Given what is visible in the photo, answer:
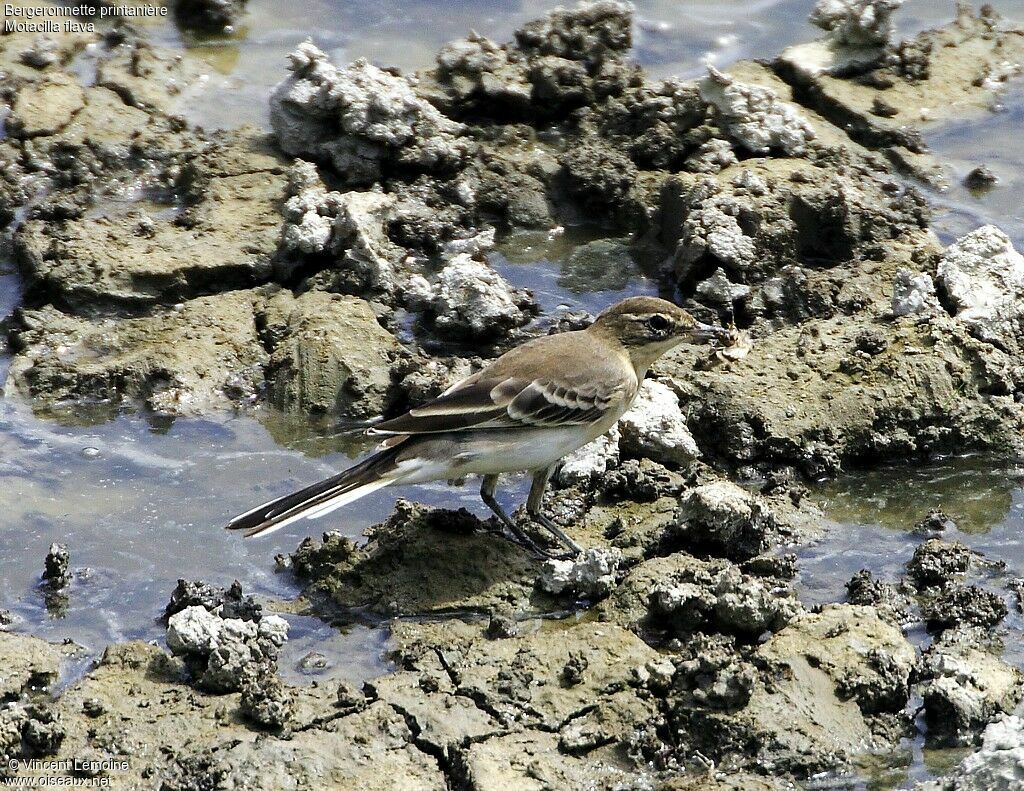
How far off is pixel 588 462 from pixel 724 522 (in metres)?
1.23

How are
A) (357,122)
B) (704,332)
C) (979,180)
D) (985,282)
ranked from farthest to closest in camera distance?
(979,180) < (357,122) < (985,282) < (704,332)

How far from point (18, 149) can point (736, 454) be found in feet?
20.2

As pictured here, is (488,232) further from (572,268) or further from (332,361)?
(332,361)

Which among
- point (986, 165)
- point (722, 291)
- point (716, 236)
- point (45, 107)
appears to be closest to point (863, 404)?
point (722, 291)

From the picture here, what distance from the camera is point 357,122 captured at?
1117cm

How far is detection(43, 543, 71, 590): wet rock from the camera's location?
7676mm

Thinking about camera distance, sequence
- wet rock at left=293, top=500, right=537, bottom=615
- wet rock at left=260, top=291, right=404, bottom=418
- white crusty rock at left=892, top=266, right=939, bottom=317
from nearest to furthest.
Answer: wet rock at left=293, top=500, right=537, bottom=615
wet rock at left=260, top=291, right=404, bottom=418
white crusty rock at left=892, top=266, right=939, bottom=317

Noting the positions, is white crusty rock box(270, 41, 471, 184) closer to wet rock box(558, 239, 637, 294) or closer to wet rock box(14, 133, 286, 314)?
wet rock box(14, 133, 286, 314)

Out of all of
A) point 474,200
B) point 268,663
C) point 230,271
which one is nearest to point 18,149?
point 230,271

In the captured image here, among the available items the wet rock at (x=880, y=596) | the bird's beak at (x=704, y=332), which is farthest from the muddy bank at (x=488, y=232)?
the wet rock at (x=880, y=596)

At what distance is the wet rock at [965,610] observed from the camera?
23.9 ft

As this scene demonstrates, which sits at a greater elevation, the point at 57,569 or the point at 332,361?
the point at 332,361

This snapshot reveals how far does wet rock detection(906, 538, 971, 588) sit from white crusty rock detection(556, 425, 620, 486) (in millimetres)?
1882

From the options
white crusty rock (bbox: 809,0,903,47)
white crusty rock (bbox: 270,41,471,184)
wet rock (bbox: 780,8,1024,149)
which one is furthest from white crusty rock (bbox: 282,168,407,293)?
white crusty rock (bbox: 809,0,903,47)
